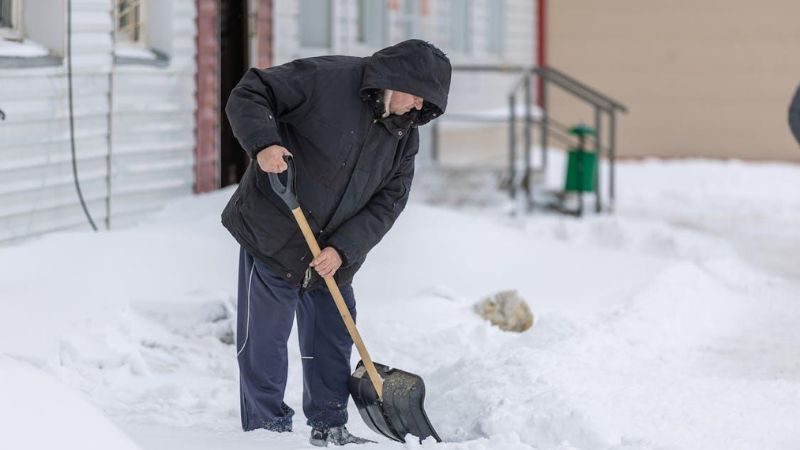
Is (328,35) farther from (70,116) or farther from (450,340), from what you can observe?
(450,340)

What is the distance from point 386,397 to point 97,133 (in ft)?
12.5

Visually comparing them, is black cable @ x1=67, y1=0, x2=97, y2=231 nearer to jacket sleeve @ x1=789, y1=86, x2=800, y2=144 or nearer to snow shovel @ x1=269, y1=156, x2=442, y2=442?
snow shovel @ x1=269, y1=156, x2=442, y2=442

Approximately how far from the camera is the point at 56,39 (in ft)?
26.8

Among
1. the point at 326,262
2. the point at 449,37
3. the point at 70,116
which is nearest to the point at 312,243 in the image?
the point at 326,262

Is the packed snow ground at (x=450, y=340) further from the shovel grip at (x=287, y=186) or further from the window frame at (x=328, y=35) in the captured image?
the window frame at (x=328, y=35)

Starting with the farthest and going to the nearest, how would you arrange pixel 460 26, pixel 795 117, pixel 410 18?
1. pixel 460 26
2. pixel 410 18
3. pixel 795 117

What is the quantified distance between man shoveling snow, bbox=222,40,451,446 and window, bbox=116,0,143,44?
174 inches

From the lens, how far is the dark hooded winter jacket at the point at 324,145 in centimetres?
523

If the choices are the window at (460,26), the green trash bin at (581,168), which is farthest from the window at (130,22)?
the window at (460,26)

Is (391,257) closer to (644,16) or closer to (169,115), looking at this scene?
(169,115)

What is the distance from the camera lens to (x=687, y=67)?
20547mm

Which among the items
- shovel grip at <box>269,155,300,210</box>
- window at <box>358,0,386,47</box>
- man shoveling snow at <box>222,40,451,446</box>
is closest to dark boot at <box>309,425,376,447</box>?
man shoveling snow at <box>222,40,451,446</box>

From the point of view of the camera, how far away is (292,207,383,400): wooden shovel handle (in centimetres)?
523

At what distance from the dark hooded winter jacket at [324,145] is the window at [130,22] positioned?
441cm
